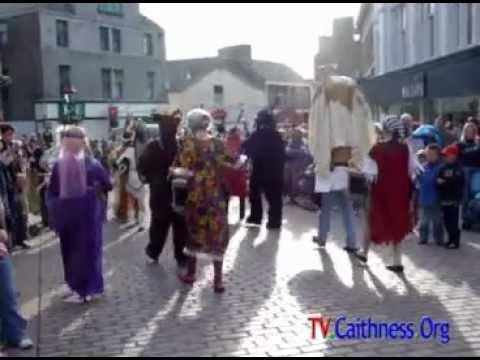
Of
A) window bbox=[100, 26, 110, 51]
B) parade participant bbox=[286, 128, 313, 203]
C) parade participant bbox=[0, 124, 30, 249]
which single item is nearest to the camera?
parade participant bbox=[0, 124, 30, 249]

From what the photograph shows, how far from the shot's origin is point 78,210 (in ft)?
20.6

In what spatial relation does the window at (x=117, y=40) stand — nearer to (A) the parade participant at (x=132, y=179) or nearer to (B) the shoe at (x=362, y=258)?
(A) the parade participant at (x=132, y=179)

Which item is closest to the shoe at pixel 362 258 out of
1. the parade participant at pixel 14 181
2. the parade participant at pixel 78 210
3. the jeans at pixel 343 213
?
the jeans at pixel 343 213

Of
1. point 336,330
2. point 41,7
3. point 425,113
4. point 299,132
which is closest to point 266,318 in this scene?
point 336,330

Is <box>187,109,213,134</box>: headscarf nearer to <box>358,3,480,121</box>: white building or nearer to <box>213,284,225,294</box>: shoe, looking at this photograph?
<box>213,284,225,294</box>: shoe

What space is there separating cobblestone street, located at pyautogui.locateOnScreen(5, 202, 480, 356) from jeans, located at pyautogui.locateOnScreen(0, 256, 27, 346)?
0.68 feet

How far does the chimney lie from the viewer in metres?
61.0

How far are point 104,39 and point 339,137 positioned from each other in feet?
124

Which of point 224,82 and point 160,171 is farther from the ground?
point 224,82

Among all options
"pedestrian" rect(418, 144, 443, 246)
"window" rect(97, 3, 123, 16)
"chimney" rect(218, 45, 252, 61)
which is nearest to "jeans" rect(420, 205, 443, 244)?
"pedestrian" rect(418, 144, 443, 246)

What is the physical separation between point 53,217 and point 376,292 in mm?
3164

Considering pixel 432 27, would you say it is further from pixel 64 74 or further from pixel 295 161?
pixel 64 74

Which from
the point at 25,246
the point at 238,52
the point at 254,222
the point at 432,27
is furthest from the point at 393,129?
the point at 238,52

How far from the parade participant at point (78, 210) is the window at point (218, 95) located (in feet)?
152
